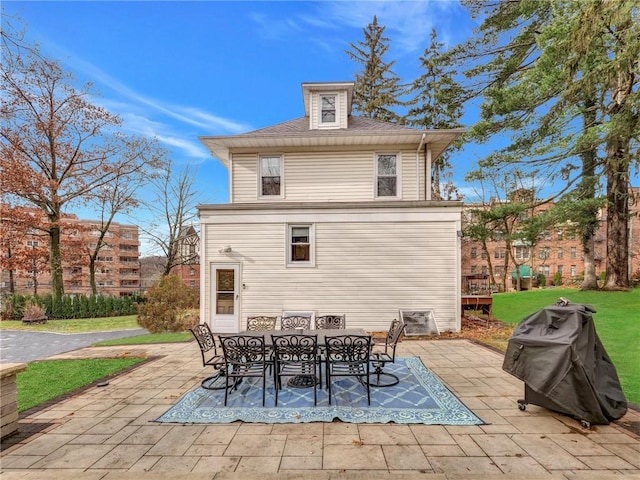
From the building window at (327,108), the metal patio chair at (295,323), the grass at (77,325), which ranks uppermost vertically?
the building window at (327,108)

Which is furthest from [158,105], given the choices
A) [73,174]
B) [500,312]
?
[500,312]

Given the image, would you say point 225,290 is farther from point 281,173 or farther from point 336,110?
point 336,110

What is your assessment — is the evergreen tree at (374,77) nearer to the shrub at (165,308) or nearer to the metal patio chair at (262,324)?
the shrub at (165,308)

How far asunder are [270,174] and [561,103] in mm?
9521

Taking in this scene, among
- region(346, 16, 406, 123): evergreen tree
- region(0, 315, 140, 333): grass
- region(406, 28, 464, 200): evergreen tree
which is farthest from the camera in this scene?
region(346, 16, 406, 123): evergreen tree

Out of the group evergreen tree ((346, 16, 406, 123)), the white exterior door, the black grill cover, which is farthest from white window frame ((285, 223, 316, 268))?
evergreen tree ((346, 16, 406, 123))

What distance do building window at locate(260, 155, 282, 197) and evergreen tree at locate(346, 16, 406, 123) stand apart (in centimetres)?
1309

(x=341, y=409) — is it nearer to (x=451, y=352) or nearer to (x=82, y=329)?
(x=451, y=352)

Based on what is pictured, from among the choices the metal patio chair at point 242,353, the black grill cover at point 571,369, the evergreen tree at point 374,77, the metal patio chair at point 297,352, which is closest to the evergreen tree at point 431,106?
the evergreen tree at point 374,77

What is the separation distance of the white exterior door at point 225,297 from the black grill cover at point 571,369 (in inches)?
303

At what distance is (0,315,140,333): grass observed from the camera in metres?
12.7

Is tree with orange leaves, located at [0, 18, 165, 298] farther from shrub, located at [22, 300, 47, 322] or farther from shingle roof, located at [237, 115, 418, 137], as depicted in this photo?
shingle roof, located at [237, 115, 418, 137]

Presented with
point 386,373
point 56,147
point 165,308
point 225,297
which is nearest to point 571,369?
point 386,373

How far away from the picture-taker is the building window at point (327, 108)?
452 inches
